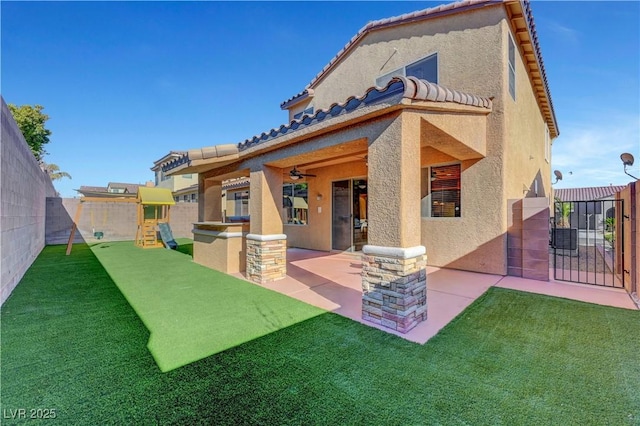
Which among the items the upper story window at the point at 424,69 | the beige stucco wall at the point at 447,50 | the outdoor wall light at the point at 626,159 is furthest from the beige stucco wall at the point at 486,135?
the outdoor wall light at the point at 626,159

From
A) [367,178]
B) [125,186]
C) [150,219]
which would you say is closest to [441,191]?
[367,178]

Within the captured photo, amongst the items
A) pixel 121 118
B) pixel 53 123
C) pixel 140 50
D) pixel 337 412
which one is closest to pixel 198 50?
pixel 140 50

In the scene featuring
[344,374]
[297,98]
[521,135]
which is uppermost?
[297,98]

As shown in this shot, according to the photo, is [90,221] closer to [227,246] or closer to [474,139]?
[227,246]

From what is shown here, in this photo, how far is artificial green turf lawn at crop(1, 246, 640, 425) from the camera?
8.04 ft

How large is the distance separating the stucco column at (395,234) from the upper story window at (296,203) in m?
8.46

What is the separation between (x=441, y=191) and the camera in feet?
27.8

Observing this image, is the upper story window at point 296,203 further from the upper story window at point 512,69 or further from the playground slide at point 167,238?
the upper story window at point 512,69

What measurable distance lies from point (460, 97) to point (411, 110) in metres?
1.96

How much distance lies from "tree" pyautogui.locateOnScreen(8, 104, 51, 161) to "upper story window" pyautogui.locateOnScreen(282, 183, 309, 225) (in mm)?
21192

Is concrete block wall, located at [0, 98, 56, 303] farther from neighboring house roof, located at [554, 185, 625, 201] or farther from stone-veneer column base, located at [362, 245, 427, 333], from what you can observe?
neighboring house roof, located at [554, 185, 625, 201]

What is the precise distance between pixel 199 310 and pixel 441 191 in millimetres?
7247

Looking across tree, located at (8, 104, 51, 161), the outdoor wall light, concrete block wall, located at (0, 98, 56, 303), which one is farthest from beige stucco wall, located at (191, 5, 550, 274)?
tree, located at (8, 104, 51, 161)

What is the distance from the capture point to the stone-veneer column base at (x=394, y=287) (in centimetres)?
411
